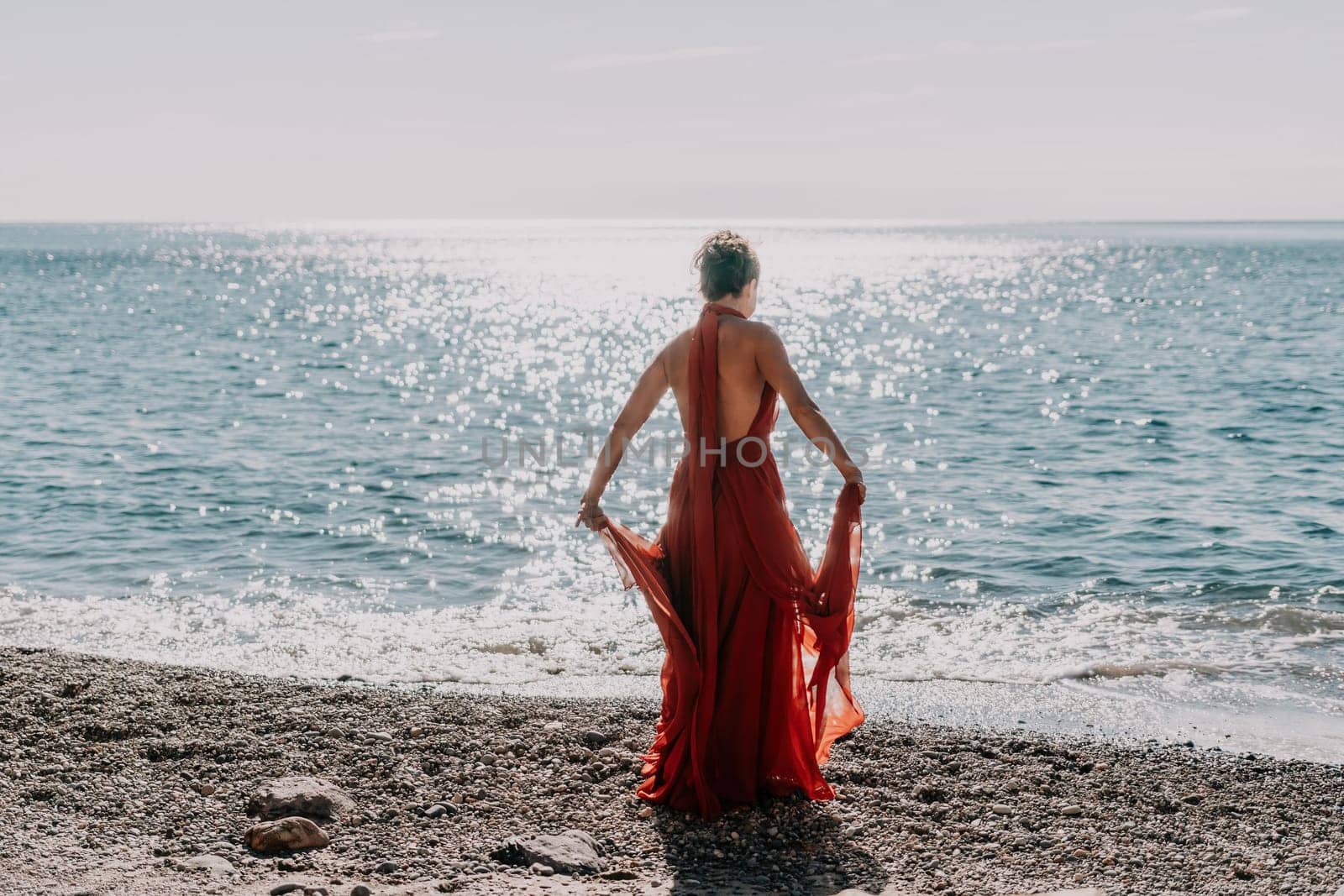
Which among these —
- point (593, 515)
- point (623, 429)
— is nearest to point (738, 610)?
point (593, 515)

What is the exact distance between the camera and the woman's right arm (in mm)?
4906

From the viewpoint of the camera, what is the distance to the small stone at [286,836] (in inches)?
187

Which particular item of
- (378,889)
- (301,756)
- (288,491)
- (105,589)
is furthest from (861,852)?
(288,491)

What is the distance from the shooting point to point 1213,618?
947 cm

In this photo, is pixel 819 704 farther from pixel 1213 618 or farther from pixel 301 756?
pixel 1213 618

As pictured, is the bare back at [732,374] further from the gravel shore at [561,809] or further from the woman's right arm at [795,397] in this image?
the gravel shore at [561,809]

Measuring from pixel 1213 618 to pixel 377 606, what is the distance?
6946 mm

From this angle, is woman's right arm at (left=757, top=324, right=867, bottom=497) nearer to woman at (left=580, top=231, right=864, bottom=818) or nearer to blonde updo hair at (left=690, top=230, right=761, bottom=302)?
woman at (left=580, top=231, right=864, bottom=818)

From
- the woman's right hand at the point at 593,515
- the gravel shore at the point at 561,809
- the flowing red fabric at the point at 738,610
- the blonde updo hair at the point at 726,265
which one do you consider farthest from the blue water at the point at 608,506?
the woman's right hand at the point at 593,515

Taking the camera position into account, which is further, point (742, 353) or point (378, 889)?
point (742, 353)

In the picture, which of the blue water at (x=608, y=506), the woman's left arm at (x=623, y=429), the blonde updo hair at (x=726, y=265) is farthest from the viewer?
the blue water at (x=608, y=506)

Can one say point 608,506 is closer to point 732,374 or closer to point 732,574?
point 732,574

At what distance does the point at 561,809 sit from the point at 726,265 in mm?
2553

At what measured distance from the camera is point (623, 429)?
17.4 feet
